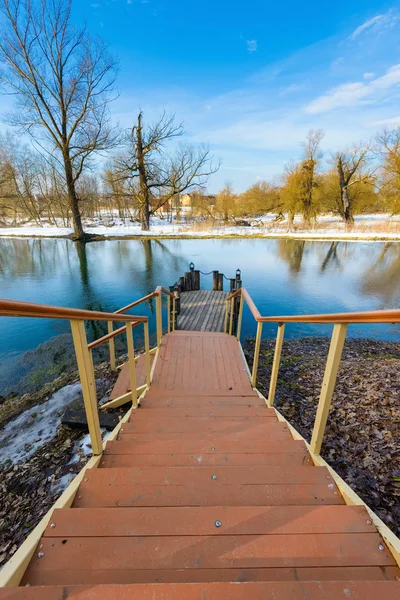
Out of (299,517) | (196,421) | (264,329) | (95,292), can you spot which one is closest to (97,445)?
(196,421)

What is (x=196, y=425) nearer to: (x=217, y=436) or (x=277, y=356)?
(x=217, y=436)

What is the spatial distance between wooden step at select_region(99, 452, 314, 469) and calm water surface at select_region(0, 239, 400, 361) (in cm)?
646

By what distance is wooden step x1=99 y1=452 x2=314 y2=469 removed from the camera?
1.86 meters

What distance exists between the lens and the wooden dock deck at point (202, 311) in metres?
7.83

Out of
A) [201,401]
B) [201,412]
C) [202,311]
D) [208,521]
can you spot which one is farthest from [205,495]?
[202,311]

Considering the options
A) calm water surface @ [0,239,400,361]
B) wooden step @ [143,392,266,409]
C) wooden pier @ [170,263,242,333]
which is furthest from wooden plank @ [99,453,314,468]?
calm water surface @ [0,239,400,361]

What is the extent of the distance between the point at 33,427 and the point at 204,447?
3.11 meters

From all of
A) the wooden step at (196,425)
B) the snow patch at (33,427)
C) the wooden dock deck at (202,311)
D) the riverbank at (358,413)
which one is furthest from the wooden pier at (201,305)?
the wooden step at (196,425)

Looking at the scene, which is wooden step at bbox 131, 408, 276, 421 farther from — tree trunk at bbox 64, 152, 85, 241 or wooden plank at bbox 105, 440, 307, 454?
tree trunk at bbox 64, 152, 85, 241

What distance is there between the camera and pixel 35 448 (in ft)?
10.5

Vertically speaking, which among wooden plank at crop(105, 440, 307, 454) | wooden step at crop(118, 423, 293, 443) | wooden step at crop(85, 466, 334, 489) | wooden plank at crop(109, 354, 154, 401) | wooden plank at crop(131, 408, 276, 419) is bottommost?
wooden plank at crop(109, 354, 154, 401)

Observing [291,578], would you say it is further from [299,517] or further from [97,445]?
[97,445]

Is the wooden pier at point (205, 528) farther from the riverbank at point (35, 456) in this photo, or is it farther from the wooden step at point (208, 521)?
the riverbank at point (35, 456)

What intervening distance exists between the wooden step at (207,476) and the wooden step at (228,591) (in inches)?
25.3
